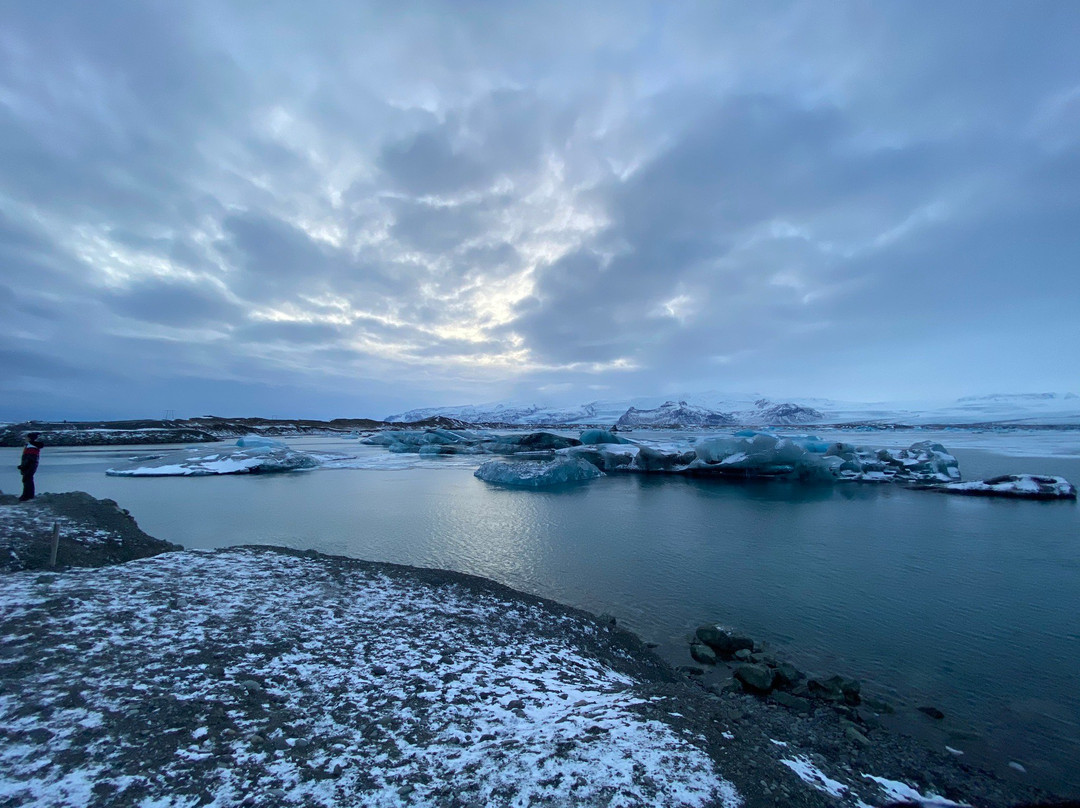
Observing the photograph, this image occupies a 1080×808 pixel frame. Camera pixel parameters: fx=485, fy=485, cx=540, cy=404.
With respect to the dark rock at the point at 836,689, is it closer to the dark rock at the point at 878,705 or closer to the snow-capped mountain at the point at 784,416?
the dark rock at the point at 878,705

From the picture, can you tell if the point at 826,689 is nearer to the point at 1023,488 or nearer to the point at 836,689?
the point at 836,689

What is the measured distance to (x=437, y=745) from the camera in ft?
9.41

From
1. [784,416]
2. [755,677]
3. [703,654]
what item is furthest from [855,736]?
[784,416]

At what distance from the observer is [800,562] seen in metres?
8.64

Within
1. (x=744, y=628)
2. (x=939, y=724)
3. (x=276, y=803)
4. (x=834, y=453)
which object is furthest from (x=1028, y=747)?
(x=834, y=453)

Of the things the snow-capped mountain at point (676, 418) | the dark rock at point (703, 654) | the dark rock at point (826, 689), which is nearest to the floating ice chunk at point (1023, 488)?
the dark rock at point (826, 689)

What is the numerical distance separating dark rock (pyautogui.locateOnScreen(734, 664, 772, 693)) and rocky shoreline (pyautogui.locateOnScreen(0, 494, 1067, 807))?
0.13 ft

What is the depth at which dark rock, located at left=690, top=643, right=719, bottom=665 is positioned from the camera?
5.15 meters

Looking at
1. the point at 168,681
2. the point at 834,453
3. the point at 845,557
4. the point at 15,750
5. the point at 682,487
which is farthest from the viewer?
the point at 834,453

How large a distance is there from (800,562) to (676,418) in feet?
361

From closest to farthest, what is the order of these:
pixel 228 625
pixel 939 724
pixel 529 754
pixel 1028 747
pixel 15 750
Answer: pixel 15 750 < pixel 529 754 < pixel 1028 747 < pixel 939 724 < pixel 228 625

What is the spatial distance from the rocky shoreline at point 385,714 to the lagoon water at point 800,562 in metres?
0.95

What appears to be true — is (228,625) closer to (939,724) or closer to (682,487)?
(939,724)

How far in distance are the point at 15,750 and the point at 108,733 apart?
366 mm
